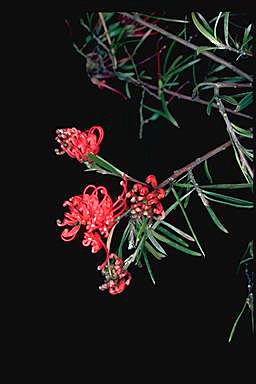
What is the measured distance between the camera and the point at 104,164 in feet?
2.95

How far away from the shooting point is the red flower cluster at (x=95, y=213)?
89cm

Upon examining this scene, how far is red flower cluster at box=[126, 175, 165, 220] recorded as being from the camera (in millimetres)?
894

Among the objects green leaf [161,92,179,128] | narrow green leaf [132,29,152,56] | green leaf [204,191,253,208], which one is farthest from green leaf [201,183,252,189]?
narrow green leaf [132,29,152,56]

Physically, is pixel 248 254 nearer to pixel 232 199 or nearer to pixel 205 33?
pixel 232 199

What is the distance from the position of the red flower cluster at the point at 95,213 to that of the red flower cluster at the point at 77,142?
55mm

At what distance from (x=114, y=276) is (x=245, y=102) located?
303 mm

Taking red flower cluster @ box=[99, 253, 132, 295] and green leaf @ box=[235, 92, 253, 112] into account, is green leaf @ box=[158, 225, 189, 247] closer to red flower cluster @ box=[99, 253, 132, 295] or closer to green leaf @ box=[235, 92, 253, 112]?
red flower cluster @ box=[99, 253, 132, 295]

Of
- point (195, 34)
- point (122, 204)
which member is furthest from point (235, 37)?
point (122, 204)

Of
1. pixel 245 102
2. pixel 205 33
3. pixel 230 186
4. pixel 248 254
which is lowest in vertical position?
pixel 248 254

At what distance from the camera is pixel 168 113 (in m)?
0.93

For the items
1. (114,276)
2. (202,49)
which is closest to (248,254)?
(114,276)

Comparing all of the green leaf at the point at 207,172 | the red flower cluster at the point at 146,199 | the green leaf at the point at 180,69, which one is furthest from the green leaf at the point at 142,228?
the green leaf at the point at 180,69

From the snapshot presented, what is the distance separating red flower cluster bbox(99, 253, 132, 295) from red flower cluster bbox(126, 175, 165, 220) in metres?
0.07

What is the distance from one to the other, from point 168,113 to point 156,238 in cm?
18
